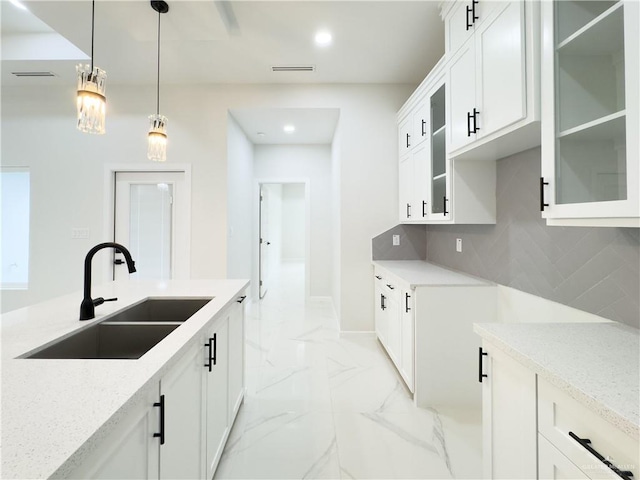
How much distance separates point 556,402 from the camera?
898 mm

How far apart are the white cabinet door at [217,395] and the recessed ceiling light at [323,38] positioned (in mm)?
2471

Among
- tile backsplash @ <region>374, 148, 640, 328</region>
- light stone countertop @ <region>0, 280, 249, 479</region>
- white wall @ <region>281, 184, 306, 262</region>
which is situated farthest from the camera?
white wall @ <region>281, 184, 306, 262</region>

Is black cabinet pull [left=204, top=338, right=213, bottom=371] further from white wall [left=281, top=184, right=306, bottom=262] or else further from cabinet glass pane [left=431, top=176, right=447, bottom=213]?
white wall [left=281, top=184, right=306, bottom=262]

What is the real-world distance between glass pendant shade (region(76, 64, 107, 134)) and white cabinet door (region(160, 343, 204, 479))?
1.34 metres

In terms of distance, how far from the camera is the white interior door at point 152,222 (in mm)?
3756

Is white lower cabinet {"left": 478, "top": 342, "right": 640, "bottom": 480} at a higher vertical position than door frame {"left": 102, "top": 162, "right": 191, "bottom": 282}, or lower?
lower

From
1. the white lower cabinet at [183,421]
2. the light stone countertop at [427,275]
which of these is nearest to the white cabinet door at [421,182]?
the light stone countertop at [427,275]

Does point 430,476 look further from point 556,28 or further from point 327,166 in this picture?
point 327,166

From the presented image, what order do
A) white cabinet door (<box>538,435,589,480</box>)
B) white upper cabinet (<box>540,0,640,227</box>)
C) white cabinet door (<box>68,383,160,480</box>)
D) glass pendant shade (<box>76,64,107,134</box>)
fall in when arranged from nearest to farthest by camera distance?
white cabinet door (<box>68,383,160,480</box>) < white cabinet door (<box>538,435,589,480</box>) < white upper cabinet (<box>540,0,640,227</box>) < glass pendant shade (<box>76,64,107,134</box>)

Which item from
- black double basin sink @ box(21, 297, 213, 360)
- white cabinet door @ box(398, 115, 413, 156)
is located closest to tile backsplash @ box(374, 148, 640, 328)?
white cabinet door @ box(398, 115, 413, 156)

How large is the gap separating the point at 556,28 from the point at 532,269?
4.11ft

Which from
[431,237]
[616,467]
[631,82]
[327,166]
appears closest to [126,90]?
[327,166]

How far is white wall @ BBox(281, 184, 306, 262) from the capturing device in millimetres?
11344

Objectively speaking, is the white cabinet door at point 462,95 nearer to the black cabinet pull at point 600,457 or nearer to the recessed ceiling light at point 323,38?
the recessed ceiling light at point 323,38
